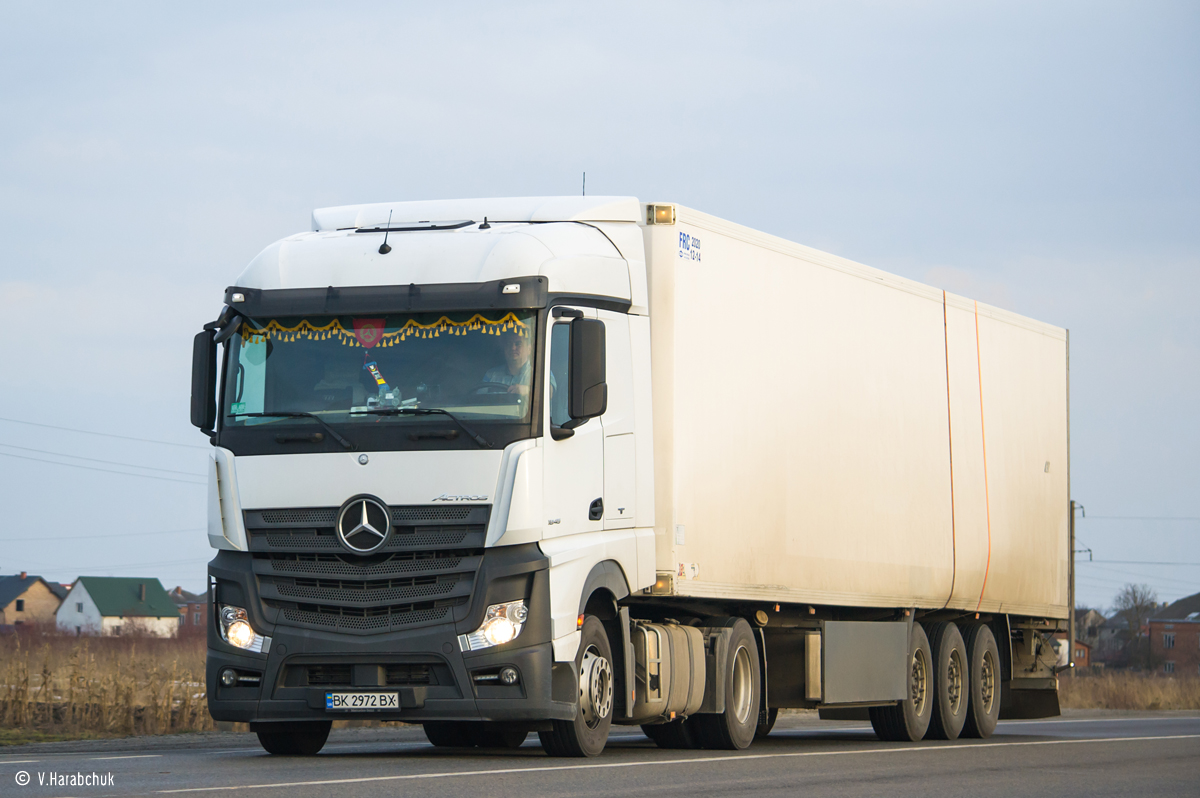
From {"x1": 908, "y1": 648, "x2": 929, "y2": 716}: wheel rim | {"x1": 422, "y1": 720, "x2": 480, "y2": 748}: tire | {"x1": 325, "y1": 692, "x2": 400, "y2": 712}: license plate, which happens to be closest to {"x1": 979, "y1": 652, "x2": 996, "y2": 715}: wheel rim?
{"x1": 908, "y1": 648, "x2": 929, "y2": 716}: wheel rim

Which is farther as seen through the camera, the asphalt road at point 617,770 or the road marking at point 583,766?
the asphalt road at point 617,770

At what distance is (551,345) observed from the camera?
11.6 metres

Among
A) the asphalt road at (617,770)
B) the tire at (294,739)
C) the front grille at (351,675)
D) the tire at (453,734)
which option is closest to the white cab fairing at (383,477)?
the front grille at (351,675)

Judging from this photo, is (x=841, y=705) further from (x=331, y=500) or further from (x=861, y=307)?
(x=331, y=500)

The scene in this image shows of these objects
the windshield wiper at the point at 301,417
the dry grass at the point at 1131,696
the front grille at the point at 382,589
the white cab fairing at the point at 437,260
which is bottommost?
the dry grass at the point at 1131,696

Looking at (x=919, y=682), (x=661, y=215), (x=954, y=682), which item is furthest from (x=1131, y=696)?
(x=661, y=215)

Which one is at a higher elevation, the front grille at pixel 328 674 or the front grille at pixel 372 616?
the front grille at pixel 372 616

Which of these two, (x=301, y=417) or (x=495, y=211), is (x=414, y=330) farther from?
(x=495, y=211)

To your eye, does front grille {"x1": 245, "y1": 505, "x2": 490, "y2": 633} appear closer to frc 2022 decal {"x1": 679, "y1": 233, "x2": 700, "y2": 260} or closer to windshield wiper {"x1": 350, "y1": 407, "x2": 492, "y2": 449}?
windshield wiper {"x1": 350, "y1": 407, "x2": 492, "y2": 449}

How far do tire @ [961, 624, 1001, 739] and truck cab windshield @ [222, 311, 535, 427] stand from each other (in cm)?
918

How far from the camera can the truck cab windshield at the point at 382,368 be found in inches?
448

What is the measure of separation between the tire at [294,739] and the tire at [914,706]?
21.9 ft

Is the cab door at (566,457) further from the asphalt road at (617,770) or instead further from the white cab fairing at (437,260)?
the asphalt road at (617,770)

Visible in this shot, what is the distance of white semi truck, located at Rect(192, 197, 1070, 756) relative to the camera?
1122cm
